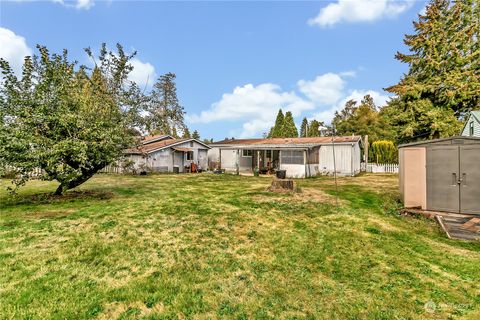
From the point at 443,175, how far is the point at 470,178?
2.35 ft

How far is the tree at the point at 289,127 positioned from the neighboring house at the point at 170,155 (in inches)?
1006

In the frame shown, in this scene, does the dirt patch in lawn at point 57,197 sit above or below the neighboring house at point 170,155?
below

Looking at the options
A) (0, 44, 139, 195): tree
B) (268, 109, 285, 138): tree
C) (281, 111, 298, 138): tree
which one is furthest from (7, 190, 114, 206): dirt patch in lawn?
(268, 109, 285, 138): tree

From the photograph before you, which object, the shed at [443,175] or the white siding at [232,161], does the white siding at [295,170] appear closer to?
the white siding at [232,161]

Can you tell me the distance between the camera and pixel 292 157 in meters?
21.8

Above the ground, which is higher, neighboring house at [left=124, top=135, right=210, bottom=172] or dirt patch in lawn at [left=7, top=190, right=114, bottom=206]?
neighboring house at [left=124, top=135, right=210, bottom=172]

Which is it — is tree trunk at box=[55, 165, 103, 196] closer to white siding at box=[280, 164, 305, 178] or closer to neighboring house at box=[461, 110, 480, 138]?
white siding at box=[280, 164, 305, 178]

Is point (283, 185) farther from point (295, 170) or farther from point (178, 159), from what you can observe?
point (178, 159)

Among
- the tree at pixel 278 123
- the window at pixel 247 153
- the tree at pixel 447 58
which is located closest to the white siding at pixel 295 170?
the window at pixel 247 153

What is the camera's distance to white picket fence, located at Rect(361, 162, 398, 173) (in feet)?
87.3

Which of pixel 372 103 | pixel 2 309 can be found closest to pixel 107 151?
pixel 2 309

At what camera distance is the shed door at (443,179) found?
8.77 meters

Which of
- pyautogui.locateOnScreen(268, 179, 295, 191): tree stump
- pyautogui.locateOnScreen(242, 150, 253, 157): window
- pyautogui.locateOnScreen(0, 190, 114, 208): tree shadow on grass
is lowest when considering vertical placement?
pyautogui.locateOnScreen(0, 190, 114, 208): tree shadow on grass

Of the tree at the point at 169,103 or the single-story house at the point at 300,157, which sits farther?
the tree at the point at 169,103
